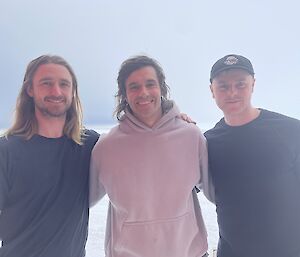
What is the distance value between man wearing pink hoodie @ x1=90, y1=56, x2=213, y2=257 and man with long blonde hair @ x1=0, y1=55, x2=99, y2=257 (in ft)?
0.37

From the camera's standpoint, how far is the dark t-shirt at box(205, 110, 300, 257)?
1251mm

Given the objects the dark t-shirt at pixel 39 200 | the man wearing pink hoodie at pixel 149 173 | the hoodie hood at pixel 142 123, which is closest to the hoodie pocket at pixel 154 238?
the man wearing pink hoodie at pixel 149 173

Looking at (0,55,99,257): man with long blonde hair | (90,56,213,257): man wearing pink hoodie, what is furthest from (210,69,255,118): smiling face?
(0,55,99,257): man with long blonde hair

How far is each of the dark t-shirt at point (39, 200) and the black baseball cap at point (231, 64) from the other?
73cm

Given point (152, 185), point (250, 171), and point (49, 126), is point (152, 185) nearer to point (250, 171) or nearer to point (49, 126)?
point (250, 171)

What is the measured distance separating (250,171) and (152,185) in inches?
15.9

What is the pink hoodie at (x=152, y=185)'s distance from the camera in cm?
125

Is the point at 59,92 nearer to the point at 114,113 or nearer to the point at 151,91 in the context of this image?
the point at 114,113

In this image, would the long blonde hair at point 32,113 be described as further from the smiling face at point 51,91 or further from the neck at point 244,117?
the neck at point 244,117

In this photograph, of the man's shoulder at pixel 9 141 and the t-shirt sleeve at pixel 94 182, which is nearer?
the man's shoulder at pixel 9 141

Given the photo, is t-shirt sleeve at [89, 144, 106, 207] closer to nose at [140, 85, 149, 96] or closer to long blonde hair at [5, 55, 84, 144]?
long blonde hair at [5, 55, 84, 144]

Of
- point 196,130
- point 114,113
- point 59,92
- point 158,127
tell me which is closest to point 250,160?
point 196,130


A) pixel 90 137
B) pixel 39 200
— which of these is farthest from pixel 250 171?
pixel 39 200

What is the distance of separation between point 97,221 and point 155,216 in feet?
2.31
